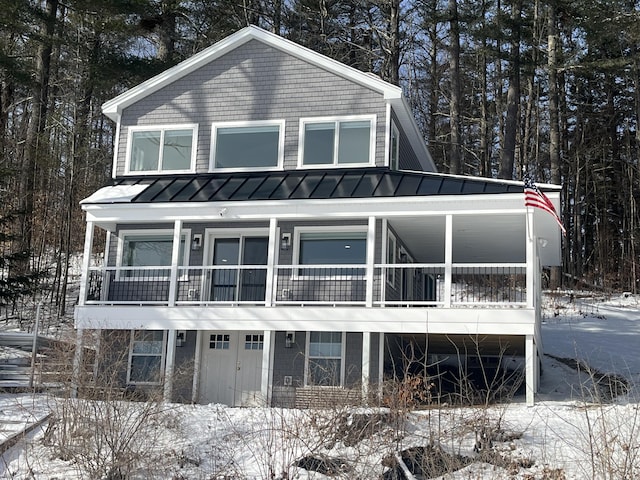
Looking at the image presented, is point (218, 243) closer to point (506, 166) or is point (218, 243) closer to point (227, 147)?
point (227, 147)

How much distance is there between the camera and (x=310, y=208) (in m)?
17.0

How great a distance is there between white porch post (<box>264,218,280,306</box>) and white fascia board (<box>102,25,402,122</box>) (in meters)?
4.26

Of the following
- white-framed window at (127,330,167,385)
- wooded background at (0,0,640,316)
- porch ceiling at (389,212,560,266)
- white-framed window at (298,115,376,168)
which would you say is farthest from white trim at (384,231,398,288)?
wooded background at (0,0,640,316)

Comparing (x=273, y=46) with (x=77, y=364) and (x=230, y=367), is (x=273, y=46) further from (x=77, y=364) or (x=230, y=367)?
(x=77, y=364)

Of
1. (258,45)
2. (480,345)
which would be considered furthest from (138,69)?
(480,345)

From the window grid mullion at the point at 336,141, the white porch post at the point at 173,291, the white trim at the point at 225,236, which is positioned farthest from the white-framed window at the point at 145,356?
the window grid mullion at the point at 336,141

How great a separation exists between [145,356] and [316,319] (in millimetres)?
4517

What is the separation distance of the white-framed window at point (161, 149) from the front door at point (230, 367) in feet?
14.9

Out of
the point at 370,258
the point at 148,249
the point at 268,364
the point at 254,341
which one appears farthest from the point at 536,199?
the point at 148,249

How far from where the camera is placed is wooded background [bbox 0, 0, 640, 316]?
27297 millimetres

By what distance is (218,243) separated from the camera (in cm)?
1898

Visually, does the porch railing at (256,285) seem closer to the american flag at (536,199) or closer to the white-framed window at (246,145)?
the american flag at (536,199)

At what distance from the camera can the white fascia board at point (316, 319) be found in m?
15.5

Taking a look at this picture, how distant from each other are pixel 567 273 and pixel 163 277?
22.2 meters
